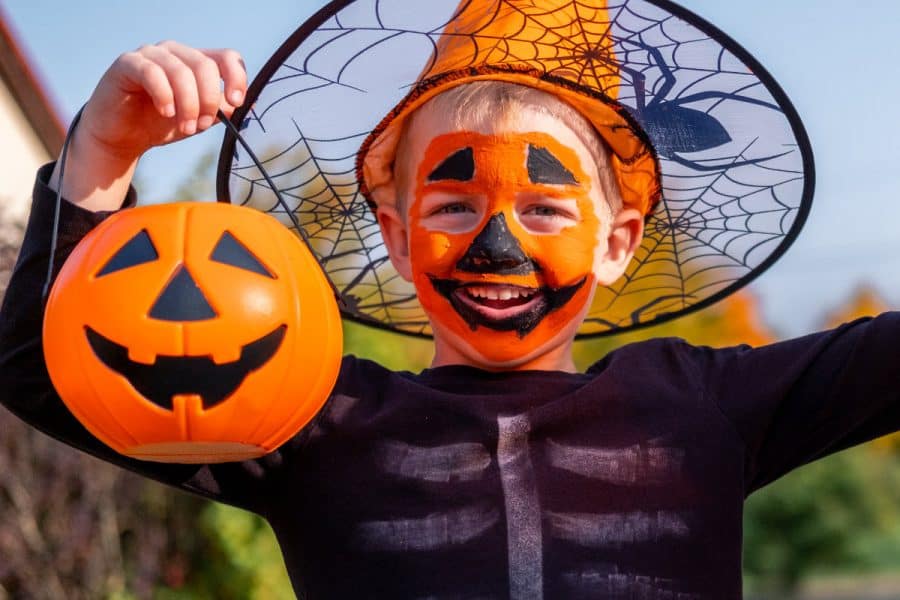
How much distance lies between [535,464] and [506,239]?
1.57ft

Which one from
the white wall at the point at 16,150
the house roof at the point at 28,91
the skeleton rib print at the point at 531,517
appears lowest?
the skeleton rib print at the point at 531,517

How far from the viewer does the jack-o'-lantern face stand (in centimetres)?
185

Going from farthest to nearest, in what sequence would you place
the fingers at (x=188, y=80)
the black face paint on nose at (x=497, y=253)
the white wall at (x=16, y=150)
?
the white wall at (x=16, y=150) < the black face paint on nose at (x=497, y=253) < the fingers at (x=188, y=80)

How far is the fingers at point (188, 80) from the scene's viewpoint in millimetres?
2072

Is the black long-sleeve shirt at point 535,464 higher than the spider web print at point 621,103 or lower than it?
lower

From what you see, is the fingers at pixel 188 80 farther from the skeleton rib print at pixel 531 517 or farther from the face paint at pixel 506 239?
the skeleton rib print at pixel 531 517

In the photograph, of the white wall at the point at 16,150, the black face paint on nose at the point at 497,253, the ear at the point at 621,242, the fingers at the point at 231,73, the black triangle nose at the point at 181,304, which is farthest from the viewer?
the white wall at the point at 16,150

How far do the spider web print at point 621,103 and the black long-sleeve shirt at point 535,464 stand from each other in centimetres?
48

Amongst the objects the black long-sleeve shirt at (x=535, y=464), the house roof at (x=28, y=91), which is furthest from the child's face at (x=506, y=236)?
the house roof at (x=28, y=91)

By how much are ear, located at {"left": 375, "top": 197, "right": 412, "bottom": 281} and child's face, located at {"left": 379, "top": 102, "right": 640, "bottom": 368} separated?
0.22 meters

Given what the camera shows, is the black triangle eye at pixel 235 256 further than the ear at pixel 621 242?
No

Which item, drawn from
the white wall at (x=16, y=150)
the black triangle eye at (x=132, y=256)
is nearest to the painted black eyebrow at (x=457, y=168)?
the black triangle eye at (x=132, y=256)

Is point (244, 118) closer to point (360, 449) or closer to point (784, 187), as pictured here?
point (360, 449)

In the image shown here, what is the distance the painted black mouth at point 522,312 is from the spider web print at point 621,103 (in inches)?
13.7
